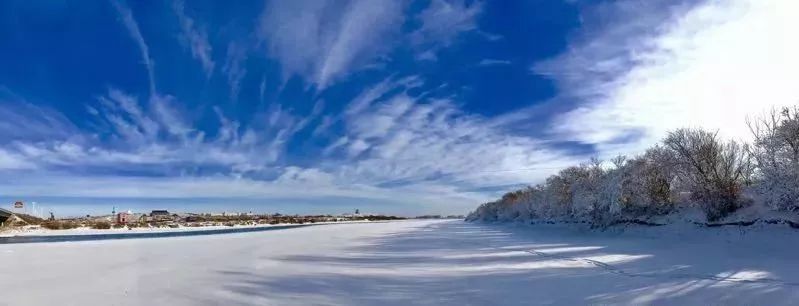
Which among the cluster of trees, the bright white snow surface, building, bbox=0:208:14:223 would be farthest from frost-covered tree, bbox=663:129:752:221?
building, bbox=0:208:14:223

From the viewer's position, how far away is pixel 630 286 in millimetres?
10867

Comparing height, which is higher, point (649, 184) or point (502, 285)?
point (649, 184)

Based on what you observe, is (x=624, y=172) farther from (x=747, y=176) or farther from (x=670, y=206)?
(x=747, y=176)

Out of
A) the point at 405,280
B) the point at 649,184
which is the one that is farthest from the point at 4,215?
the point at 649,184

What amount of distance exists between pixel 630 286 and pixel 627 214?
33346mm

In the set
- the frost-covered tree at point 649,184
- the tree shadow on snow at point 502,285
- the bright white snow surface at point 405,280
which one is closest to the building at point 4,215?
the bright white snow surface at point 405,280

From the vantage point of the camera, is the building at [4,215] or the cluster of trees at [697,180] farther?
the building at [4,215]

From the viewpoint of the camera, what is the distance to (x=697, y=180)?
106 feet

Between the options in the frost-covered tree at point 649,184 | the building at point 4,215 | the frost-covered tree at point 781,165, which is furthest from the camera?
the building at point 4,215

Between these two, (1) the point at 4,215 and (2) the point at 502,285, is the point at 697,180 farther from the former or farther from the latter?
(1) the point at 4,215

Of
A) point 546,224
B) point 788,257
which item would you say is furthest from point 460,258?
point 546,224

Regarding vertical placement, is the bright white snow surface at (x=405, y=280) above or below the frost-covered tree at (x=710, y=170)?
below

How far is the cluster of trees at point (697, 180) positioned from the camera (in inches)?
888

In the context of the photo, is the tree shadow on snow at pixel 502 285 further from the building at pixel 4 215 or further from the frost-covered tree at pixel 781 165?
the building at pixel 4 215
